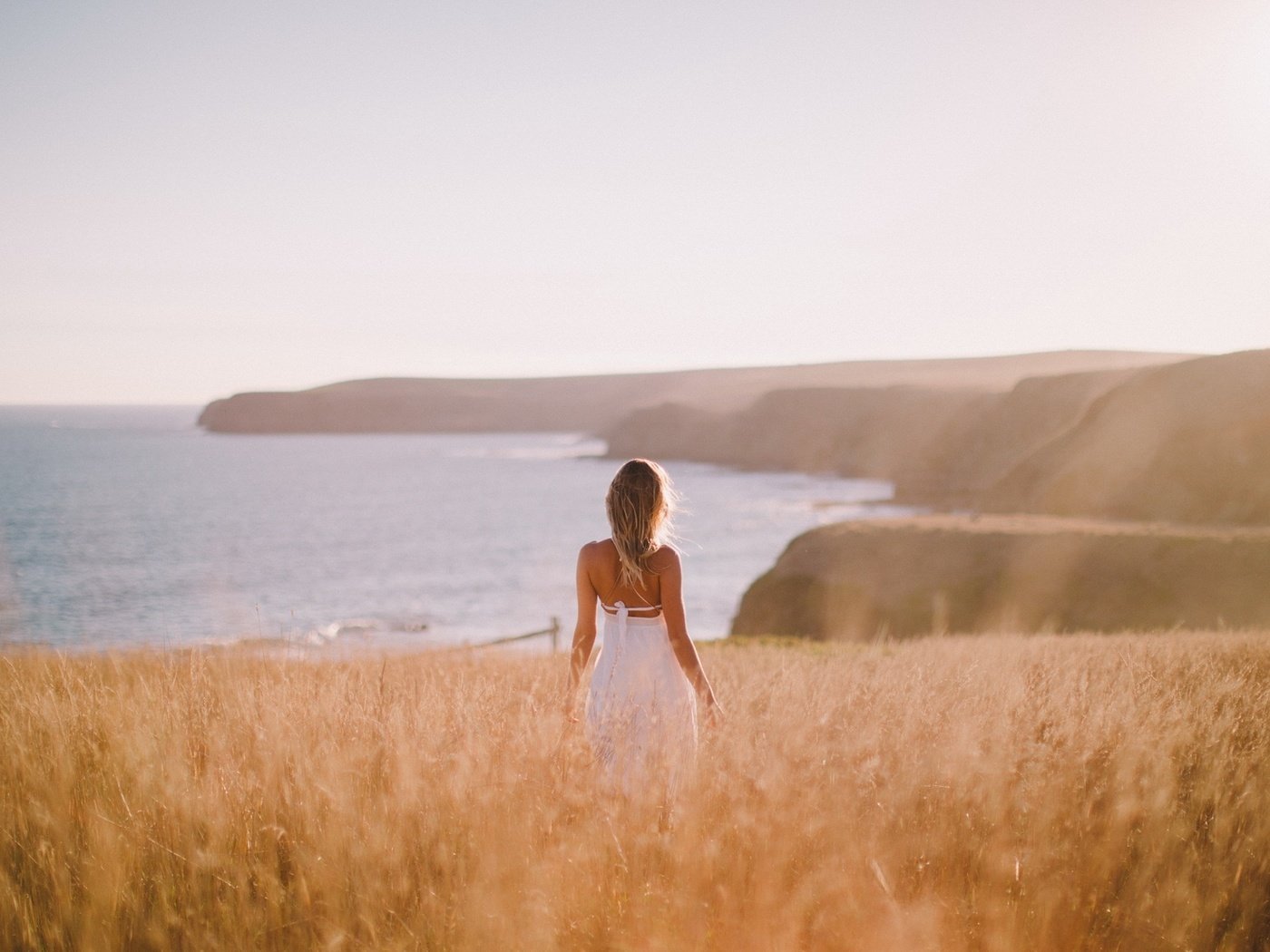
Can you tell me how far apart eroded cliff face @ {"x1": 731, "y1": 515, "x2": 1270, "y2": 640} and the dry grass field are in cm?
2548

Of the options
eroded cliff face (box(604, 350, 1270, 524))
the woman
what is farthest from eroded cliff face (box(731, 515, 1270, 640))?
the woman

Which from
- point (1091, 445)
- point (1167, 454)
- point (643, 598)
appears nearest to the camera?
point (643, 598)

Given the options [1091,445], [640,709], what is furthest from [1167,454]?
[640,709]

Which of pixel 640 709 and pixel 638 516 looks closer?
pixel 640 709

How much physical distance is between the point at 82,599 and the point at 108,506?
61.0 metres

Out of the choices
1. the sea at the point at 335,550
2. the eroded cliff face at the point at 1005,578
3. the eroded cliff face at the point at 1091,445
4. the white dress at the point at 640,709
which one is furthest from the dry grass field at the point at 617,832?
the eroded cliff face at the point at 1091,445

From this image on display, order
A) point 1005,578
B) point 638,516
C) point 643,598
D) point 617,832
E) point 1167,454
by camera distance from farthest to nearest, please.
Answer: point 1167,454
point 1005,578
point 643,598
point 638,516
point 617,832

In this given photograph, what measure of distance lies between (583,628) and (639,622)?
33cm

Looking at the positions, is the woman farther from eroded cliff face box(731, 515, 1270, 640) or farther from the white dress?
eroded cliff face box(731, 515, 1270, 640)

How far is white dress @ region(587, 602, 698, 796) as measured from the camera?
3.88 metres

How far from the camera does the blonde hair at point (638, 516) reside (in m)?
4.49

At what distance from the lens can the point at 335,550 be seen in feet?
249

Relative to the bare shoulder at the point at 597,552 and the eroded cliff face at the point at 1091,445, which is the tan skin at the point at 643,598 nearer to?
the bare shoulder at the point at 597,552

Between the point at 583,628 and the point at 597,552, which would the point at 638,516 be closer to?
the point at 597,552
